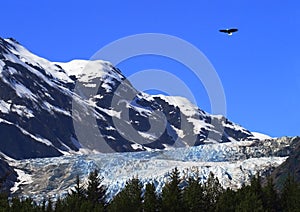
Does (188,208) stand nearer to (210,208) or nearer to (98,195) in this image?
(210,208)

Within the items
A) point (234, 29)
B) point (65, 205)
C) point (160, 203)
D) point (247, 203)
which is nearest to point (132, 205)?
point (160, 203)

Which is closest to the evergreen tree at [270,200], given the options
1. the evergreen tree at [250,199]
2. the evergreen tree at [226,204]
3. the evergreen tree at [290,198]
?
the evergreen tree at [250,199]

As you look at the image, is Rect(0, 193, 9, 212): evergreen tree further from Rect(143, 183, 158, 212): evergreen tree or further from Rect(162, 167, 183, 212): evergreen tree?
Rect(162, 167, 183, 212): evergreen tree

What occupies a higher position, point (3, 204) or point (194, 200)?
point (194, 200)

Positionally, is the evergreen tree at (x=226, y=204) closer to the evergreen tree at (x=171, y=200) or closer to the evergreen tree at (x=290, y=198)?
the evergreen tree at (x=171, y=200)

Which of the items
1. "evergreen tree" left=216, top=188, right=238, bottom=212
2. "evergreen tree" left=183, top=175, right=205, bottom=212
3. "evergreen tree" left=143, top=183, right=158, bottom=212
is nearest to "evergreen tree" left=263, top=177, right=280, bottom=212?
"evergreen tree" left=216, top=188, right=238, bottom=212

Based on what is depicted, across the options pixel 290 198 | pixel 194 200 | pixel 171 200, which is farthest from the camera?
pixel 290 198

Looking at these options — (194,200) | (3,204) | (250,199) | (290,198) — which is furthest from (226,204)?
(3,204)

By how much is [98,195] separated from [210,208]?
2416cm

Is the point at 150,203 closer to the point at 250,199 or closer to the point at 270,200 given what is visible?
the point at 250,199

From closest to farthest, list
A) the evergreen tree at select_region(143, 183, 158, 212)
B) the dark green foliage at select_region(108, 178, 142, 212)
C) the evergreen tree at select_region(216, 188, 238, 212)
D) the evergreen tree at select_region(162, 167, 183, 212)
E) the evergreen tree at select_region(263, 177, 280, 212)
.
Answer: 1. the evergreen tree at select_region(162, 167, 183, 212)
2. the evergreen tree at select_region(143, 183, 158, 212)
3. the evergreen tree at select_region(216, 188, 238, 212)
4. the dark green foliage at select_region(108, 178, 142, 212)
5. the evergreen tree at select_region(263, 177, 280, 212)

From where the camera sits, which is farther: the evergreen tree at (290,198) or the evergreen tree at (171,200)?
the evergreen tree at (290,198)

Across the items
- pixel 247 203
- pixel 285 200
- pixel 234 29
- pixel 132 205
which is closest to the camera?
pixel 234 29

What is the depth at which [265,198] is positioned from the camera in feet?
380
